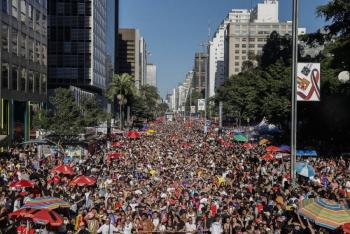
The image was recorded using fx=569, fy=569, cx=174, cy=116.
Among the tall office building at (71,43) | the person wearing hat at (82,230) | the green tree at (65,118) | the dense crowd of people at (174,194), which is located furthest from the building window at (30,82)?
the person wearing hat at (82,230)

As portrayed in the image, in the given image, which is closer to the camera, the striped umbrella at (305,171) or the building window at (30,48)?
the striped umbrella at (305,171)

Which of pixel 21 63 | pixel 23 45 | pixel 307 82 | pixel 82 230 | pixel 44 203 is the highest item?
pixel 23 45

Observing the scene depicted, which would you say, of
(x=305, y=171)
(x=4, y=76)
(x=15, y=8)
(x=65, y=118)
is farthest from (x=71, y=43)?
(x=305, y=171)

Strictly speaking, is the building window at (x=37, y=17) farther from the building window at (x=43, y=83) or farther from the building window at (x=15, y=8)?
the building window at (x=15, y=8)

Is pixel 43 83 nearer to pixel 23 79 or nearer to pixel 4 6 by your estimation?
pixel 23 79

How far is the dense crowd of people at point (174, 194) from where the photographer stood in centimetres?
1573

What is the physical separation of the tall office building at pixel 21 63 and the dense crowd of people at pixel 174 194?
10.7m

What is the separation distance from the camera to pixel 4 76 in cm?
4569

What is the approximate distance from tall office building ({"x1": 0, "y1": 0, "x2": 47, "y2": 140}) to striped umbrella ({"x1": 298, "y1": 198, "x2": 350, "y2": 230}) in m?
32.1

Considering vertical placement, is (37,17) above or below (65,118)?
above

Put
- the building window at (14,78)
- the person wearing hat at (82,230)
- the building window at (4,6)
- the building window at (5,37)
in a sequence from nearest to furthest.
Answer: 1. the person wearing hat at (82,230)
2. the building window at (4,6)
3. the building window at (5,37)
4. the building window at (14,78)

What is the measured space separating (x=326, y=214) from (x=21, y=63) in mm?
41716

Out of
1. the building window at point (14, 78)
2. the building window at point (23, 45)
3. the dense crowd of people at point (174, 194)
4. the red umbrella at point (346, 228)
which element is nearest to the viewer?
the red umbrella at point (346, 228)

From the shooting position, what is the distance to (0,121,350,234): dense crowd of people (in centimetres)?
1573
